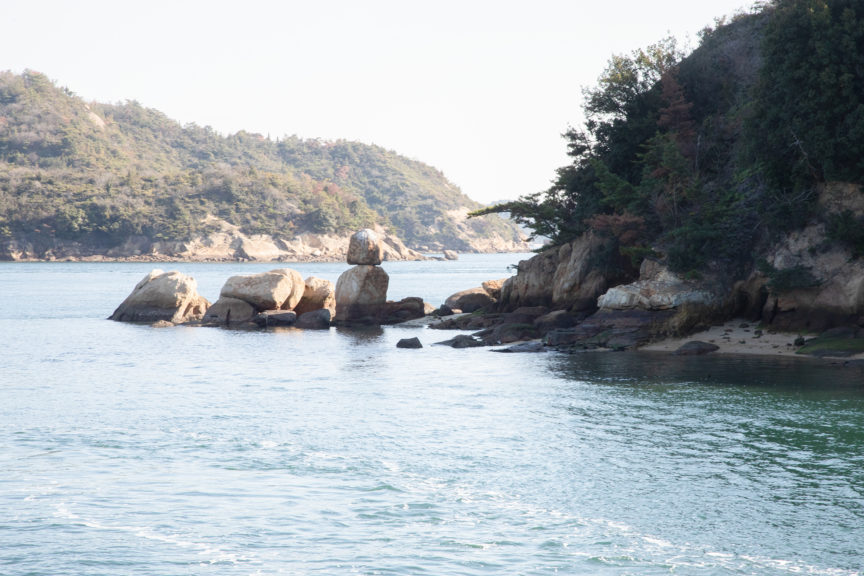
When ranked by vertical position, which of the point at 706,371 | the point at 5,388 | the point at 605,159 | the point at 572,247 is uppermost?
the point at 605,159

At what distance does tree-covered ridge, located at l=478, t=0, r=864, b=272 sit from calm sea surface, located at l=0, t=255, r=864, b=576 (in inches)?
267

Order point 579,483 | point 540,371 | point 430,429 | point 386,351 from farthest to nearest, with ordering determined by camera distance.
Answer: point 386,351, point 540,371, point 430,429, point 579,483

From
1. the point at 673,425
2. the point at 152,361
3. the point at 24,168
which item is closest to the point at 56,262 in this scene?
the point at 24,168

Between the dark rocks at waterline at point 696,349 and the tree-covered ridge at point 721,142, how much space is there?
340cm

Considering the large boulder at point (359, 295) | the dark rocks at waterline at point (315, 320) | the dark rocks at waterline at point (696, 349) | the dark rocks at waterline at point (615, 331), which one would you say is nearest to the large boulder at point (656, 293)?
the dark rocks at waterline at point (615, 331)

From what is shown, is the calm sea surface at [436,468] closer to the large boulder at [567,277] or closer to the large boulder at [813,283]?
the large boulder at [813,283]

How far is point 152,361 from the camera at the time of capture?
32469 mm

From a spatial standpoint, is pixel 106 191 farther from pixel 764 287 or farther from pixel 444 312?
pixel 764 287

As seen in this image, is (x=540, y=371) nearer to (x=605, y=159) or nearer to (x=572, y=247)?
(x=572, y=247)

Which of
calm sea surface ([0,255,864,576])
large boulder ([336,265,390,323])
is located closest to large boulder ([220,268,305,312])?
large boulder ([336,265,390,323])

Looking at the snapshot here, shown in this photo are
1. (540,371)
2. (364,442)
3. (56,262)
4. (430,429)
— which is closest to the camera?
(364,442)

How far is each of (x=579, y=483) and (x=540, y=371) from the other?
527 inches

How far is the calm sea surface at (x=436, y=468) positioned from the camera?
1168 cm

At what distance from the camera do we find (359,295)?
4753cm
